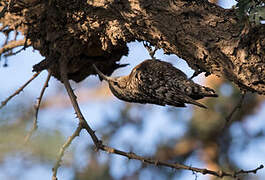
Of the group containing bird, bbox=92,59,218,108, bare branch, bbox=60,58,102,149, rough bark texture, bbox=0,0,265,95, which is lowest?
bare branch, bbox=60,58,102,149

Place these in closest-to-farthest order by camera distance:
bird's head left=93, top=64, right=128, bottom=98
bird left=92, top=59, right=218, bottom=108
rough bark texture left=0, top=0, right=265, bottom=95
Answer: rough bark texture left=0, top=0, right=265, bottom=95 → bird left=92, top=59, right=218, bottom=108 → bird's head left=93, top=64, right=128, bottom=98

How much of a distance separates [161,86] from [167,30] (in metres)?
1.34

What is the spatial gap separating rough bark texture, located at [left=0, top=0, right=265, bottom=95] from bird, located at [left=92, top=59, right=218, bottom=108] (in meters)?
0.67

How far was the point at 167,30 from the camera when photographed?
107 inches

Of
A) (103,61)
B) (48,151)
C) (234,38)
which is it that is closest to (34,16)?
(103,61)

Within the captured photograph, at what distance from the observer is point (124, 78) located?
469cm

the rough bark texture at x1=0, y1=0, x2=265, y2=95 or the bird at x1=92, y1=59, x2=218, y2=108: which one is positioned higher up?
the bird at x1=92, y1=59, x2=218, y2=108

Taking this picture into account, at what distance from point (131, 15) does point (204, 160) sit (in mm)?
4385

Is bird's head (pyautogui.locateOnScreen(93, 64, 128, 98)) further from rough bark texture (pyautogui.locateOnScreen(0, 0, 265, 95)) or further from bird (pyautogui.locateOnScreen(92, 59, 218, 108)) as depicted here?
rough bark texture (pyautogui.locateOnScreen(0, 0, 265, 95))

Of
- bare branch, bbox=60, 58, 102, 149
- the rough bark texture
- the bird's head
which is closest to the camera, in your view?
Result: the rough bark texture

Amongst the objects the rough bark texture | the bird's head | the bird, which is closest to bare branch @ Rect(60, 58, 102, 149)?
the rough bark texture

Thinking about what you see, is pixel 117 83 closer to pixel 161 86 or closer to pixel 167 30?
pixel 161 86

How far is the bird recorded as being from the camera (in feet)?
12.6

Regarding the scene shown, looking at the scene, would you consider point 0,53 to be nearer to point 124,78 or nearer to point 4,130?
point 124,78
